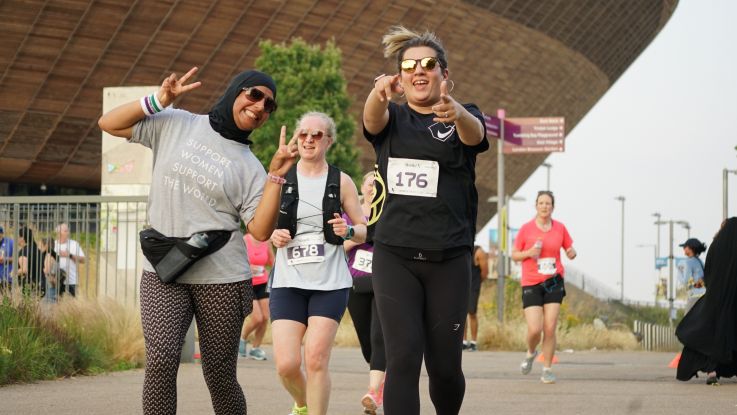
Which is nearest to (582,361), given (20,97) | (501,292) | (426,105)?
(501,292)

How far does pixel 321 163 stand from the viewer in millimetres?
8094

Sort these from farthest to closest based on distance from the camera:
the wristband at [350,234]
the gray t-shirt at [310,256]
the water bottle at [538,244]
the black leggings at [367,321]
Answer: the water bottle at [538,244] < the black leggings at [367,321] < the wristband at [350,234] < the gray t-shirt at [310,256]

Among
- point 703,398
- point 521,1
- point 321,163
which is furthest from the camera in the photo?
point 521,1

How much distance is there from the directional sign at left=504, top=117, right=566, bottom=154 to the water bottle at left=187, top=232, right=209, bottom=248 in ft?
84.9

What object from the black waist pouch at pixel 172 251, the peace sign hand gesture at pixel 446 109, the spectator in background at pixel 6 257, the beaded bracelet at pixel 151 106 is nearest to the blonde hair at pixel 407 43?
the peace sign hand gesture at pixel 446 109

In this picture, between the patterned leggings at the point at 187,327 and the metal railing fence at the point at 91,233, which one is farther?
the metal railing fence at the point at 91,233

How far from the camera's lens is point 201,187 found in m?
5.80

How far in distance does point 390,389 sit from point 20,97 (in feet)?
143

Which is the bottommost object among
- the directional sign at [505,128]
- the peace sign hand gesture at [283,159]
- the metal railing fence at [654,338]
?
the metal railing fence at [654,338]

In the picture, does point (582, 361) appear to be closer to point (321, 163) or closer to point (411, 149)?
point (321, 163)

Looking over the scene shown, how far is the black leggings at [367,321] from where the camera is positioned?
9.22m

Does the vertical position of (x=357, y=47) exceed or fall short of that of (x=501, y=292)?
it exceeds it

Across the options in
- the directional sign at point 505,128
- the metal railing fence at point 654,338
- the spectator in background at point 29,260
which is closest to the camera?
the spectator in background at point 29,260

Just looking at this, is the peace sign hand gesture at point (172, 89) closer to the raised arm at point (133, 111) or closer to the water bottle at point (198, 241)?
the raised arm at point (133, 111)
